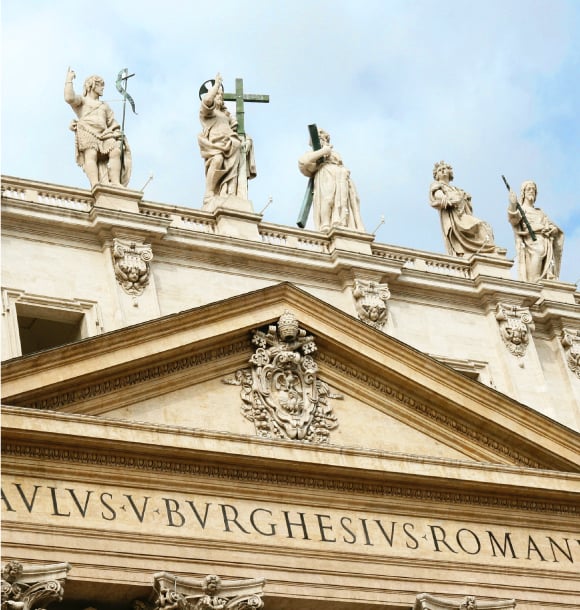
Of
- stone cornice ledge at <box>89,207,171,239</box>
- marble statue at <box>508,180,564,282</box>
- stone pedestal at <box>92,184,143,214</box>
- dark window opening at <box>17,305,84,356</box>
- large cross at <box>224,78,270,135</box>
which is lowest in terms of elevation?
dark window opening at <box>17,305,84,356</box>

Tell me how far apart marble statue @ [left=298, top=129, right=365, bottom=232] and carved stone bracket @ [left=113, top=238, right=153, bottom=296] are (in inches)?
153

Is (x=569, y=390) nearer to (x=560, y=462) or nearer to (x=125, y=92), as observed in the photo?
(x=560, y=462)

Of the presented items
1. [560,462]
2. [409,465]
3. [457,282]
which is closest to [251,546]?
[409,465]

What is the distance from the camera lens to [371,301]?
1096 inches

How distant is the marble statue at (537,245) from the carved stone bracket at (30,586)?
40.8ft

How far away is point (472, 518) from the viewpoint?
25.3 m

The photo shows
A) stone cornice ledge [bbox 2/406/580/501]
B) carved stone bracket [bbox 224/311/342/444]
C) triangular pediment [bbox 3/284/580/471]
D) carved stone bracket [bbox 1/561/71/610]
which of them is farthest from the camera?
carved stone bracket [bbox 224/311/342/444]

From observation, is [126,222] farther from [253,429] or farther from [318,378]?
[253,429]

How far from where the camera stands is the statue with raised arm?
2717 cm

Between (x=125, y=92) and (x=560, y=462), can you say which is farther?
(x=125, y=92)

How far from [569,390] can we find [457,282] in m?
2.70

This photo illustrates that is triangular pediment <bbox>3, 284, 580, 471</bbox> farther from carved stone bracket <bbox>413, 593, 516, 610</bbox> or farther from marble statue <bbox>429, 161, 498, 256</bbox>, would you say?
marble statue <bbox>429, 161, 498, 256</bbox>

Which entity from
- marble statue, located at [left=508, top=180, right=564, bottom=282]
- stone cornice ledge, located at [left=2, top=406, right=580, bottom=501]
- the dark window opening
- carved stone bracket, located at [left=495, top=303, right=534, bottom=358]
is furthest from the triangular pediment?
marble statue, located at [left=508, top=180, right=564, bottom=282]

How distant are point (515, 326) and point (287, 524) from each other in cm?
707
